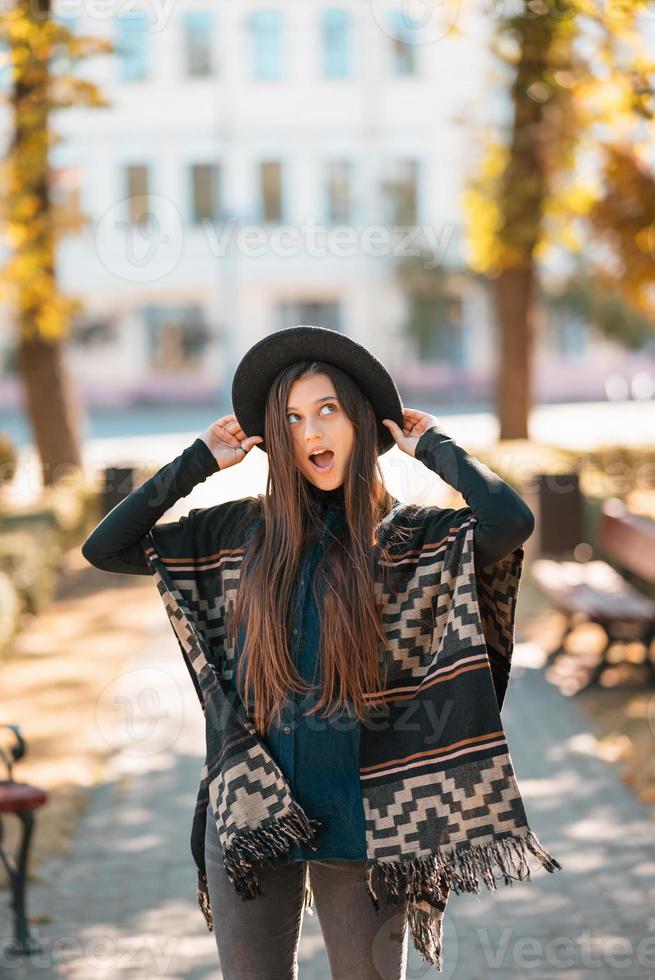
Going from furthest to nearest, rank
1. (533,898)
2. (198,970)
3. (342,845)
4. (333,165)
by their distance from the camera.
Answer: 1. (333,165)
2. (533,898)
3. (198,970)
4. (342,845)

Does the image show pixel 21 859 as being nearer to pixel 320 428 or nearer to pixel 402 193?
pixel 320 428

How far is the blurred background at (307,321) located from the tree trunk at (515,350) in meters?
0.05

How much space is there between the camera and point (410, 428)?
305 centimetres

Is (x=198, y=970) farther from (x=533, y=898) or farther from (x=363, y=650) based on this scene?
(x=363, y=650)

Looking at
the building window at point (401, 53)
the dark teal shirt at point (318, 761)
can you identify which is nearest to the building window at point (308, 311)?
the building window at point (401, 53)

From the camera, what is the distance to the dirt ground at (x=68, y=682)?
614 cm

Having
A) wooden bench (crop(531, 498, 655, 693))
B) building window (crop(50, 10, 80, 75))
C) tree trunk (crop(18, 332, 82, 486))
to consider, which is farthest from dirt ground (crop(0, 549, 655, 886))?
building window (crop(50, 10, 80, 75))

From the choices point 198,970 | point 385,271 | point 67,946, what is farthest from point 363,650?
point 385,271

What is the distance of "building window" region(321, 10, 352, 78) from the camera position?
1495 inches

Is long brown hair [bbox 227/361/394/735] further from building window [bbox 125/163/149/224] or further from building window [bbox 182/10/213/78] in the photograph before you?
building window [bbox 182/10/213/78]

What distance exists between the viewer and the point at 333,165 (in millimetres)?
37969

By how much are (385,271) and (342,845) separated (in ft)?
120

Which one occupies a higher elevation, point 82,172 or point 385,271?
point 82,172

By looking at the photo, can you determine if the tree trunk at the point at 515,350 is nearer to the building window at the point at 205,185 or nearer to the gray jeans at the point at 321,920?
the gray jeans at the point at 321,920
